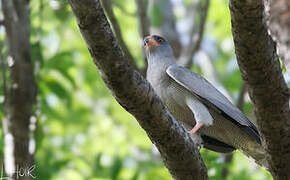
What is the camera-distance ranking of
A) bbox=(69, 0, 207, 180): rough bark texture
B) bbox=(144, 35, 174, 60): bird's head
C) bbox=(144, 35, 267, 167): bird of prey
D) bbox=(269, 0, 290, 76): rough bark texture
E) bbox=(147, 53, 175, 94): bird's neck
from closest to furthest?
1. bbox=(269, 0, 290, 76): rough bark texture
2. bbox=(69, 0, 207, 180): rough bark texture
3. bbox=(144, 35, 267, 167): bird of prey
4. bbox=(147, 53, 175, 94): bird's neck
5. bbox=(144, 35, 174, 60): bird's head

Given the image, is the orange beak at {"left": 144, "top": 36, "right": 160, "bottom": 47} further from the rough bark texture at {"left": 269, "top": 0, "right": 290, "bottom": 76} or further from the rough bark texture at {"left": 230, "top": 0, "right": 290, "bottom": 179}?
the rough bark texture at {"left": 269, "top": 0, "right": 290, "bottom": 76}

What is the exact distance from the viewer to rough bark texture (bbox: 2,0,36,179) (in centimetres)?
512

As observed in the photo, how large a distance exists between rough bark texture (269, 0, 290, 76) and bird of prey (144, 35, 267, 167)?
2.55m

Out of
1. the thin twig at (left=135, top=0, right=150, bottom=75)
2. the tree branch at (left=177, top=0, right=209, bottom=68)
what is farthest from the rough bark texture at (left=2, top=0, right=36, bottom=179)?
the tree branch at (left=177, top=0, right=209, bottom=68)

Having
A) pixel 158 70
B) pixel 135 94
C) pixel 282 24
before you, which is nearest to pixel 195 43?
pixel 158 70

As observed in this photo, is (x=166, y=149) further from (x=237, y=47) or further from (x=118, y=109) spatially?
(x=118, y=109)

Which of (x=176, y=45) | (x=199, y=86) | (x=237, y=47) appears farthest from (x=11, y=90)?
(x=176, y=45)

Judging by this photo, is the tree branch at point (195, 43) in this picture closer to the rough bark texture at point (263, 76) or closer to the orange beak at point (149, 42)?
the orange beak at point (149, 42)

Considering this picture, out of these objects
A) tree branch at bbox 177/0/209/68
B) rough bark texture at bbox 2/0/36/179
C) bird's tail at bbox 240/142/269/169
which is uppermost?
tree branch at bbox 177/0/209/68

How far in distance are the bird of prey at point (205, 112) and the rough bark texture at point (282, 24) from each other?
2552 mm

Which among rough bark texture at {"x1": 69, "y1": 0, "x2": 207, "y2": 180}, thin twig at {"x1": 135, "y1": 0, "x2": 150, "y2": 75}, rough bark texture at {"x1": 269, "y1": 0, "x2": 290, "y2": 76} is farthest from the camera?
thin twig at {"x1": 135, "y1": 0, "x2": 150, "y2": 75}

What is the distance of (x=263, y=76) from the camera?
3.25m

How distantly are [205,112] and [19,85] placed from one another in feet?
7.67

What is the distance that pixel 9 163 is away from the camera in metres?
4.96
